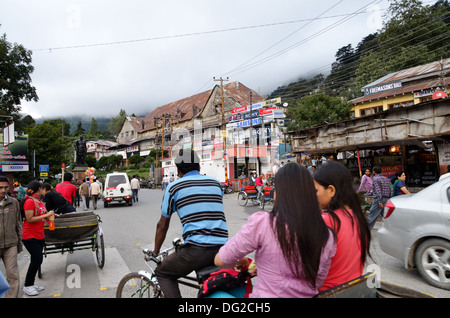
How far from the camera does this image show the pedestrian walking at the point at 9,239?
4285 mm

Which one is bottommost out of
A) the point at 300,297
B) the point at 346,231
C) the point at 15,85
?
the point at 300,297

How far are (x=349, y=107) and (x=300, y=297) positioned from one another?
1210 inches

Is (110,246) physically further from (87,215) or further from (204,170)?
(204,170)

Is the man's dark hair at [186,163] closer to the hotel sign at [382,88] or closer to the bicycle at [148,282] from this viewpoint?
the bicycle at [148,282]

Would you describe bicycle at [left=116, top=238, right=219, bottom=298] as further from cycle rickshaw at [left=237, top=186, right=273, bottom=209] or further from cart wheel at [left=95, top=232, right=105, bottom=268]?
cycle rickshaw at [left=237, top=186, right=273, bottom=209]

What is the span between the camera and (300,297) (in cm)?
191

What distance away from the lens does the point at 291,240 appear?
1833 mm

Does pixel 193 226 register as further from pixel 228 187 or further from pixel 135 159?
pixel 135 159

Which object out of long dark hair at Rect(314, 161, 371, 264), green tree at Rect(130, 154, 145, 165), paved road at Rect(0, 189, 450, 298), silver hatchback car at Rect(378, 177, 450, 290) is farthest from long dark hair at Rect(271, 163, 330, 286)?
green tree at Rect(130, 154, 145, 165)

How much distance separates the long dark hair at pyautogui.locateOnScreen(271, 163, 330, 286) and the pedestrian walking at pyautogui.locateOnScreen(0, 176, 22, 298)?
4212 millimetres

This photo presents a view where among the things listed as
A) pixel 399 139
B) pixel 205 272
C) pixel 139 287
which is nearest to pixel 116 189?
pixel 399 139

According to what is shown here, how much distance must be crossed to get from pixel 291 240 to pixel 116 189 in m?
18.3
